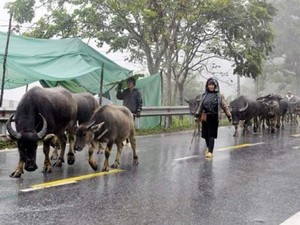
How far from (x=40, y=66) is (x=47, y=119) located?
620 cm

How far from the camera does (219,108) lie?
10.6 meters

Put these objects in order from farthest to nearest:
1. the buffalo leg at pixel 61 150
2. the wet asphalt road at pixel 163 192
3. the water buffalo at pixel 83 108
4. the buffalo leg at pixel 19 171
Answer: the water buffalo at pixel 83 108
the buffalo leg at pixel 61 150
the buffalo leg at pixel 19 171
the wet asphalt road at pixel 163 192

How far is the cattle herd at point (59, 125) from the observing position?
7.52 metres

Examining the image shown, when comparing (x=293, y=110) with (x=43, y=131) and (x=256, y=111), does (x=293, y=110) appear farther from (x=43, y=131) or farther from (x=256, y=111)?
(x=43, y=131)

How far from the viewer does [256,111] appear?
59.4 ft

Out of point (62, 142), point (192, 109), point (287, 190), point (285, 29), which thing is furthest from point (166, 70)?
point (285, 29)

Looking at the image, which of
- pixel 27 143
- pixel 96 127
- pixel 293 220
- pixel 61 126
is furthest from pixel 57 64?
pixel 293 220

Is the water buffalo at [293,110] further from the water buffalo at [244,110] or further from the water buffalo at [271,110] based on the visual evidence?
the water buffalo at [244,110]

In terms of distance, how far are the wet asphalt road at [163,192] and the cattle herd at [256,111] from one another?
5.92 metres

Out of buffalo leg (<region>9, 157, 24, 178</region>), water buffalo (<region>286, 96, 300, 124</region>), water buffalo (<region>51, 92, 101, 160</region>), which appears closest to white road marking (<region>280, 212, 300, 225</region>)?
buffalo leg (<region>9, 157, 24, 178</region>)

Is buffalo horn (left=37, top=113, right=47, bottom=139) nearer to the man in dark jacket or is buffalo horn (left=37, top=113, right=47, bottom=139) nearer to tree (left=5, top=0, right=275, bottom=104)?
the man in dark jacket

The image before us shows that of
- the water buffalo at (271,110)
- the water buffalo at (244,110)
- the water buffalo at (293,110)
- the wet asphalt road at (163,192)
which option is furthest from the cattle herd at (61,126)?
the water buffalo at (293,110)

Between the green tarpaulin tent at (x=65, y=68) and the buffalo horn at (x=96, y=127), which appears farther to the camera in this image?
the green tarpaulin tent at (x=65, y=68)

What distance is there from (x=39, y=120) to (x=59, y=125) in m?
0.76
